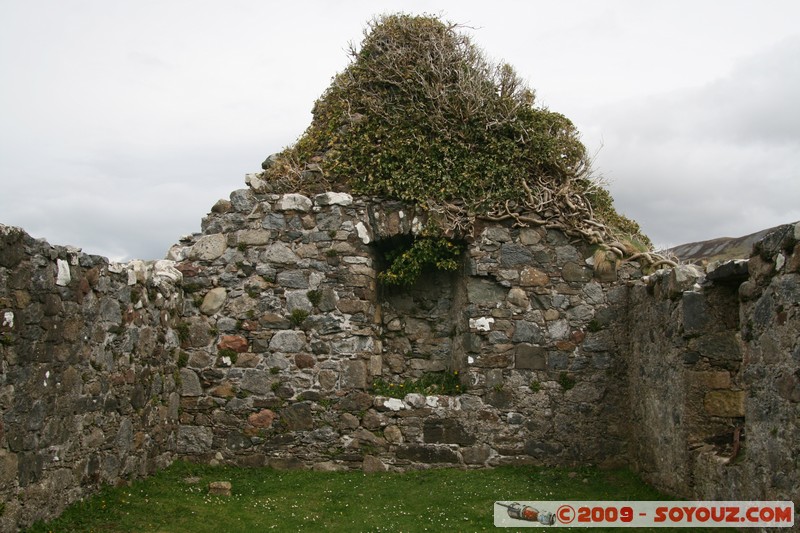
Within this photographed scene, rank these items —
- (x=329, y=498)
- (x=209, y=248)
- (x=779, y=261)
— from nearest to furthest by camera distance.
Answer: (x=779, y=261)
(x=329, y=498)
(x=209, y=248)

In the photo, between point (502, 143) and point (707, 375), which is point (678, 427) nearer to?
point (707, 375)

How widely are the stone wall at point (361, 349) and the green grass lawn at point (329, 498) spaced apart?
0.35m

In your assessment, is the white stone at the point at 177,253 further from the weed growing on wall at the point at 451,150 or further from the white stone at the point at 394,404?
the white stone at the point at 394,404

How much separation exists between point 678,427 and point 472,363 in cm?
270

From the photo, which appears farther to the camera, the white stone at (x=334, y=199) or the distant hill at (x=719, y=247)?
the distant hill at (x=719, y=247)

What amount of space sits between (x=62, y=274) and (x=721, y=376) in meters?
5.98

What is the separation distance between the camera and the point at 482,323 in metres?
8.88

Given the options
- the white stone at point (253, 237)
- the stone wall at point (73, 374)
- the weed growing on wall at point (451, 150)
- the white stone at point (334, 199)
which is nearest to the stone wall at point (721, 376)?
the weed growing on wall at point (451, 150)

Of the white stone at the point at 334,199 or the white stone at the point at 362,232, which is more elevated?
the white stone at the point at 334,199

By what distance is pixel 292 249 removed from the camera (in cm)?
902

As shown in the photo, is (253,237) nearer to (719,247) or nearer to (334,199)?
(334,199)

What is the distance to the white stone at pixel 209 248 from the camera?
29.9ft

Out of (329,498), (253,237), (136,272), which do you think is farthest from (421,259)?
(136,272)

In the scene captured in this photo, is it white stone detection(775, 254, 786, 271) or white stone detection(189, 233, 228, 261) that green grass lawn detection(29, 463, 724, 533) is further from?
white stone detection(775, 254, 786, 271)
